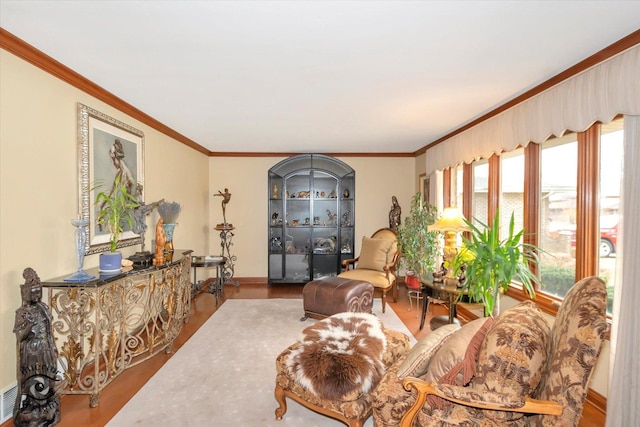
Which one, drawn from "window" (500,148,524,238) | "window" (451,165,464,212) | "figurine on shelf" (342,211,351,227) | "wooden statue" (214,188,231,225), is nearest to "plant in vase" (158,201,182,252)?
"wooden statue" (214,188,231,225)

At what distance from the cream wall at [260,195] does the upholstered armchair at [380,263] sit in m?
1.17

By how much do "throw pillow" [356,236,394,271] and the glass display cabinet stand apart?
46.0 inches

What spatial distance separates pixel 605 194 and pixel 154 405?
3749mm

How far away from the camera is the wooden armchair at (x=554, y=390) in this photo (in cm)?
144

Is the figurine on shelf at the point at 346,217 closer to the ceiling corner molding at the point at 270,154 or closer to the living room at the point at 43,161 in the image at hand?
the ceiling corner molding at the point at 270,154

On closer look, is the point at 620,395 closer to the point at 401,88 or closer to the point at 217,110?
the point at 401,88

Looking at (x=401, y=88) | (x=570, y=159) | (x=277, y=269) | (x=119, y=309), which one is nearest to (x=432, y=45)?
(x=401, y=88)

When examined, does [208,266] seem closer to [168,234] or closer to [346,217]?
[168,234]

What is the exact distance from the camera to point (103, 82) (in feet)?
9.87

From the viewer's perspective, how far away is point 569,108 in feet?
8.70

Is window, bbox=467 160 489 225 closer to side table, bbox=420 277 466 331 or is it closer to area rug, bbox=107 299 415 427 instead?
side table, bbox=420 277 466 331

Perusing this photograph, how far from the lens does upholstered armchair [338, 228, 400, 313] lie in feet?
15.9

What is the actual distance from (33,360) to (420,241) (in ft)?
14.1

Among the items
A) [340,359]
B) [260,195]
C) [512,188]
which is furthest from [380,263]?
[340,359]
